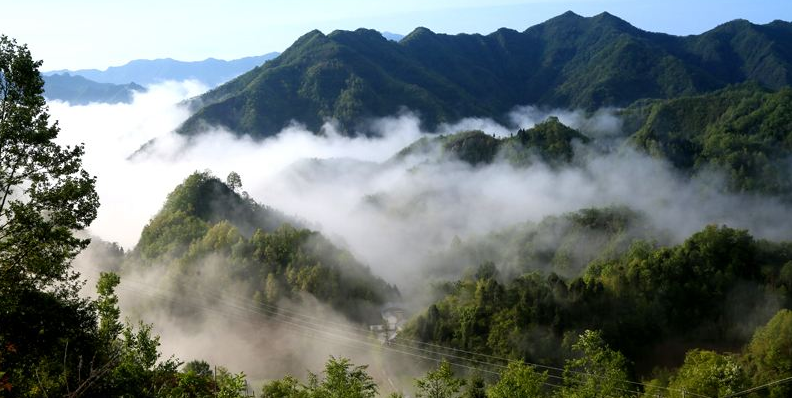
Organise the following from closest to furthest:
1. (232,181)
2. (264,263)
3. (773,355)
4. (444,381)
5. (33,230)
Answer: (33,230) < (444,381) < (773,355) < (264,263) < (232,181)

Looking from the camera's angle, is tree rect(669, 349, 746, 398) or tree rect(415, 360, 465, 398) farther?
tree rect(669, 349, 746, 398)

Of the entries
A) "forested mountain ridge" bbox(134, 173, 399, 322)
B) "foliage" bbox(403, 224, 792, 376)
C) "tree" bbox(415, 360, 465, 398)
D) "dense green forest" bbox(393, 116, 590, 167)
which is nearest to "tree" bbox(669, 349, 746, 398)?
"tree" bbox(415, 360, 465, 398)

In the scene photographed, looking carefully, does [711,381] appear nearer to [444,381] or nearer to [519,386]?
[519,386]

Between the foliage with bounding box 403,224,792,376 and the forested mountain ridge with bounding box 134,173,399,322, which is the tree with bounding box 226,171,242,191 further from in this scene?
the foliage with bounding box 403,224,792,376

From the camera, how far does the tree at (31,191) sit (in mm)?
21359

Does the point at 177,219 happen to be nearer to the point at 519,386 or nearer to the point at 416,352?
the point at 416,352

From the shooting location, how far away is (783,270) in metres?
81.3

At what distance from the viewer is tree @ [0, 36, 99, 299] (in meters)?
21.4

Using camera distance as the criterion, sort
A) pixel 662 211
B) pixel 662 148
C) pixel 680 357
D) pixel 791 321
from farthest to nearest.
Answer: pixel 662 148 → pixel 662 211 → pixel 680 357 → pixel 791 321

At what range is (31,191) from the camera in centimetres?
2211

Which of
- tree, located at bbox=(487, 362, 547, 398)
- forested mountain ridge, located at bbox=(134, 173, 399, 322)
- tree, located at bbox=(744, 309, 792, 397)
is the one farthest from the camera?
forested mountain ridge, located at bbox=(134, 173, 399, 322)

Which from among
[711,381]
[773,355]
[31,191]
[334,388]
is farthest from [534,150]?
[31,191]

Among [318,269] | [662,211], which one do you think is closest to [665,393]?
[318,269]

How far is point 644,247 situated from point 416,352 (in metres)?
49.1
